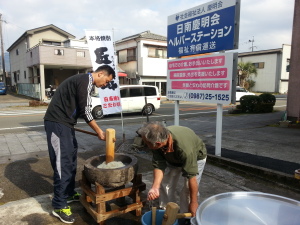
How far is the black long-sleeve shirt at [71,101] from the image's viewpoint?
3.13 meters

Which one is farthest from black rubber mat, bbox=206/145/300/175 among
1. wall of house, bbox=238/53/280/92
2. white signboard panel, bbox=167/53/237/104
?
wall of house, bbox=238/53/280/92

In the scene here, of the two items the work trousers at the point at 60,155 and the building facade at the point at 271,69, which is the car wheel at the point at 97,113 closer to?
the work trousers at the point at 60,155

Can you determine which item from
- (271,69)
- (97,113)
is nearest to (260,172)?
(97,113)

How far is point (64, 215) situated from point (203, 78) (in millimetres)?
4140

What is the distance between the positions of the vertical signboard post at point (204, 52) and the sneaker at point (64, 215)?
364 centimetres

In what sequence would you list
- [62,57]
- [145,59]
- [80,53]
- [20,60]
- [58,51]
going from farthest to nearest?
1. [20,60]
2. [145,59]
3. [80,53]
4. [62,57]
5. [58,51]

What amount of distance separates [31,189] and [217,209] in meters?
3.42

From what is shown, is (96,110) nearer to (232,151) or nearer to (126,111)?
(126,111)

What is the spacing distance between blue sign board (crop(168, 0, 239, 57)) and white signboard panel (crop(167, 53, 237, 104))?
0.24 m

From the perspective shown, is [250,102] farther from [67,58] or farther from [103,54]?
[67,58]

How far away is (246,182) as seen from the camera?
4.35m

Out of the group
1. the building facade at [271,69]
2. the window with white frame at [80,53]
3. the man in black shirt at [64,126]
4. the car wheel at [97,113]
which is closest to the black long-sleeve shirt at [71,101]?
the man in black shirt at [64,126]

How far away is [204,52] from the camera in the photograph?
18.4ft

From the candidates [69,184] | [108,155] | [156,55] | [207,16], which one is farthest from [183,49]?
[156,55]
